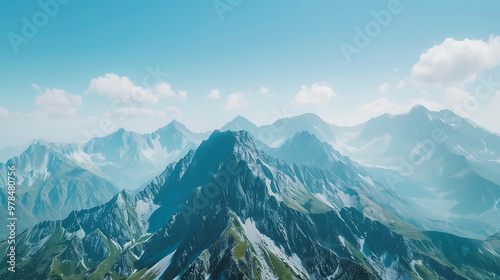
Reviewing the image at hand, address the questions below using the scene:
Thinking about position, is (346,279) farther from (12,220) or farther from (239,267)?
(12,220)

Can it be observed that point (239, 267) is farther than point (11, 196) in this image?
Yes

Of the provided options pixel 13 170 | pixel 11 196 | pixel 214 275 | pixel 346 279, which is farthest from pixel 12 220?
pixel 346 279

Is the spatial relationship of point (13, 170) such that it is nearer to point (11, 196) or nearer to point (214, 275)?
point (11, 196)

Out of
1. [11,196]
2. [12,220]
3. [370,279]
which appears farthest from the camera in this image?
[370,279]

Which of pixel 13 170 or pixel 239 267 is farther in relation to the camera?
pixel 239 267

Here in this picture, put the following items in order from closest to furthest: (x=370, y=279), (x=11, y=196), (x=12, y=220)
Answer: (x=11, y=196), (x=12, y=220), (x=370, y=279)

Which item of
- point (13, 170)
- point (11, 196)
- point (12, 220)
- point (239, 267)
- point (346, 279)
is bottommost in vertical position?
point (346, 279)

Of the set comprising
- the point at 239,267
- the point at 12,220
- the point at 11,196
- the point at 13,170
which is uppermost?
the point at 13,170

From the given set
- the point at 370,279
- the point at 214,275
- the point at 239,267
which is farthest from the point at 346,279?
the point at 214,275

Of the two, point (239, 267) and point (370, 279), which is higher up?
point (239, 267)
